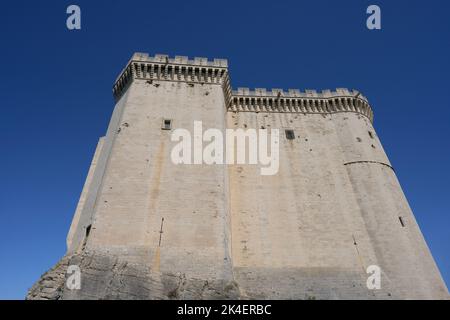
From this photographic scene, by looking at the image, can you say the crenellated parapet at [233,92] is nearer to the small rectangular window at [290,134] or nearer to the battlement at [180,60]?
the battlement at [180,60]

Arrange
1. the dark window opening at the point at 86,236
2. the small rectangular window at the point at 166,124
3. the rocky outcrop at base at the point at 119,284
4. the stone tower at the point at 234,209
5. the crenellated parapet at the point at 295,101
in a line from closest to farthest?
the rocky outcrop at base at the point at 119,284
the stone tower at the point at 234,209
the dark window opening at the point at 86,236
the small rectangular window at the point at 166,124
the crenellated parapet at the point at 295,101

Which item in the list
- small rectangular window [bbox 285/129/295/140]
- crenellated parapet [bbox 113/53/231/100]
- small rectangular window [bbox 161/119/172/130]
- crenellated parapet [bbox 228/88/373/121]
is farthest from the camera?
crenellated parapet [bbox 228/88/373/121]

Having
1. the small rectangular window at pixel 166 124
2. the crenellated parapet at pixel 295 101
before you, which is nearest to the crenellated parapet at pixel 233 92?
the crenellated parapet at pixel 295 101

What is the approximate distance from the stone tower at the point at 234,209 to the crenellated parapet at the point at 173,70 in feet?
0.22

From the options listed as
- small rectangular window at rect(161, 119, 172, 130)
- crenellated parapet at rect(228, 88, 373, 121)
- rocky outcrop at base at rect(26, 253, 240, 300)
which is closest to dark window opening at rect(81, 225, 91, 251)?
rocky outcrop at base at rect(26, 253, 240, 300)

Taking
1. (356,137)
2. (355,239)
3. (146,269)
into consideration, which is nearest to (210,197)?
(146,269)

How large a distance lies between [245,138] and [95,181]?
294 inches

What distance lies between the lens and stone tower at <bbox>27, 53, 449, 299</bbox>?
39.0ft

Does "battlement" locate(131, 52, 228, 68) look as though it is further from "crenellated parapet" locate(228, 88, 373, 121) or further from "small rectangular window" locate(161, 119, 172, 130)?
"small rectangular window" locate(161, 119, 172, 130)

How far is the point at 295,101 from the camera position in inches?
773

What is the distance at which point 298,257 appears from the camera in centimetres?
1413

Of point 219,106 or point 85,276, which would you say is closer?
point 85,276

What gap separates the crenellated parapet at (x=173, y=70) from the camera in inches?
693
